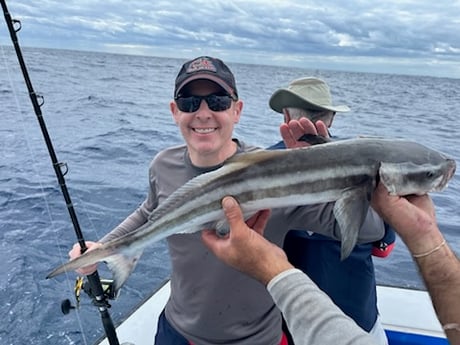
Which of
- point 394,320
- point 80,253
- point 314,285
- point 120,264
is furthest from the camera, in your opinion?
point 394,320

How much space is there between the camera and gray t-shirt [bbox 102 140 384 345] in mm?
2570

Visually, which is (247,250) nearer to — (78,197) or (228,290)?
(228,290)

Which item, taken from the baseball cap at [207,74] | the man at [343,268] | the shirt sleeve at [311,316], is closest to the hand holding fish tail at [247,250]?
the shirt sleeve at [311,316]

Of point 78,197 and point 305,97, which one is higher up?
point 305,97

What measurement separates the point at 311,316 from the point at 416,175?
2.83ft

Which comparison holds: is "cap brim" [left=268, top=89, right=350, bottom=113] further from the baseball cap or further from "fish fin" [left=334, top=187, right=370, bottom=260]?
"fish fin" [left=334, top=187, right=370, bottom=260]

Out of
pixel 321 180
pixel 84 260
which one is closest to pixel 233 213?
pixel 321 180

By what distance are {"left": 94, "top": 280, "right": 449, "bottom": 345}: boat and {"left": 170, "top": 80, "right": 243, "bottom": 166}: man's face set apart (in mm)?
1672

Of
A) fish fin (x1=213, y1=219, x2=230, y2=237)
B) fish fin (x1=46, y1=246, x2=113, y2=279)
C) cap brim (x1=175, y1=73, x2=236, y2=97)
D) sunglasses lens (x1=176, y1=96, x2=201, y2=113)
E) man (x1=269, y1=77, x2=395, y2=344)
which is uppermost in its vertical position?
cap brim (x1=175, y1=73, x2=236, y2=97)

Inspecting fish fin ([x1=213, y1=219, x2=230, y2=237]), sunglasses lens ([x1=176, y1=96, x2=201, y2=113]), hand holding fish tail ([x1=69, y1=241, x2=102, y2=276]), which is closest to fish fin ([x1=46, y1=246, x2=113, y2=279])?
hand holding fish tail ([x1=69, y1=241, x2=102, y2=276])

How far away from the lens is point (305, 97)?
3625 mm

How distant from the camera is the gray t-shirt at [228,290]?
2570 mm

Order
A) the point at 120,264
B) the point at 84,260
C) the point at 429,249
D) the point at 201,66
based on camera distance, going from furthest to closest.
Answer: the point at 201,66
the point at 120,264
the point at 84,260
the point at 429,249

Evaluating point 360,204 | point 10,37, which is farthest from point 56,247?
point 360,204
